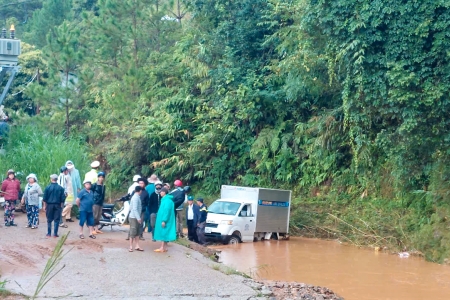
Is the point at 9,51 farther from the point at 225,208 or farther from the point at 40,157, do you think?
the point at 225,208

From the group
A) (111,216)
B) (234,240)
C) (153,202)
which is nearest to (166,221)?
(153,202)

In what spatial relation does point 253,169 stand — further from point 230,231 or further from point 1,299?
point 1,299

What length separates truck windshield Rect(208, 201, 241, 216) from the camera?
21703 mm

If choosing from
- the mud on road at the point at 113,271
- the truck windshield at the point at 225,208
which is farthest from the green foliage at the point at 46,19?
the mud on road at the point at 113,271

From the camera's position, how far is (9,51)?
21.5 metres

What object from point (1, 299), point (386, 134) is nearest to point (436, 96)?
point (386, 134)

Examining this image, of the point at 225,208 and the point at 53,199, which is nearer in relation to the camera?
the point at 53,199

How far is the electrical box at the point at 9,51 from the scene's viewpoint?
21.3 m

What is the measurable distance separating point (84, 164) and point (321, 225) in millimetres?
9148

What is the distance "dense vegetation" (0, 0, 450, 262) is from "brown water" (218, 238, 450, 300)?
147 cm

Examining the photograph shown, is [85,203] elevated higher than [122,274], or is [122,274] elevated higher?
[85,203]

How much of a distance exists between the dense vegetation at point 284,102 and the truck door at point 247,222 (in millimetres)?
3161

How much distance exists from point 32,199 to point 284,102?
44.9ft

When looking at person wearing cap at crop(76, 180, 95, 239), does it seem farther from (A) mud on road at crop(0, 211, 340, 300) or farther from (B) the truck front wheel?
(B) the truck front wheel
